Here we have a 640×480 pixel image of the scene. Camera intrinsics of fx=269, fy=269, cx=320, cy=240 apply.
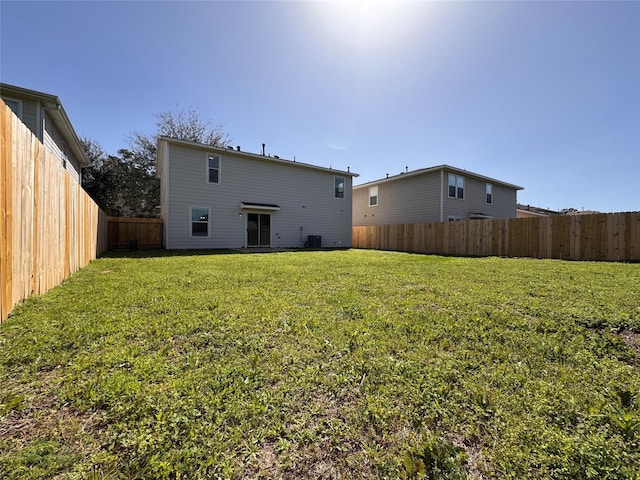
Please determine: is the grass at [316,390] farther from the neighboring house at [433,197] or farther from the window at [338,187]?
the neighboring house at [433,197]

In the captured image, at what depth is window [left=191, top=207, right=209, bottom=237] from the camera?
41.1 ft

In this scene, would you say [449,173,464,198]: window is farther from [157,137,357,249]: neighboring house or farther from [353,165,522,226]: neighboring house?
[157,137,357,249]: neighboring house

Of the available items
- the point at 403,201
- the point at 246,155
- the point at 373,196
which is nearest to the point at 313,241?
the point at 246,155

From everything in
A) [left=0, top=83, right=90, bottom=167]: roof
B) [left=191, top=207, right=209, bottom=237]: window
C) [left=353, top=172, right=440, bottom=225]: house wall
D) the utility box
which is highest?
[left=0, top=83, right=90, bottom=167]: roof

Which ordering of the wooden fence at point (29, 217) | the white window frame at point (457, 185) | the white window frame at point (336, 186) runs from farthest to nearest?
the white window frame at point (457, 185) → the white window frame at point (336, 186) → the wooden fence at point (29, 217)

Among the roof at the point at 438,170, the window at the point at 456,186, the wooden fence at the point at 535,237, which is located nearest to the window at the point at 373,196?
the roof at the point at 438,170

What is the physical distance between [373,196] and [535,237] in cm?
1088

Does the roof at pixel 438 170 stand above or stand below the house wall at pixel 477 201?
above

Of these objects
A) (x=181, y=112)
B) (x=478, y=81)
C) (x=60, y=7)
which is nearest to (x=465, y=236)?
(x=478, y=81)

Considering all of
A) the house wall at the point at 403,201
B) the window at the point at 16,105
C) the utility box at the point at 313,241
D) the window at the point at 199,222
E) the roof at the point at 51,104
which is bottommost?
the utility box at the point at 313,241

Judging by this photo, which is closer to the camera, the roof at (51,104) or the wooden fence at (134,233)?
the roof at (51,104)

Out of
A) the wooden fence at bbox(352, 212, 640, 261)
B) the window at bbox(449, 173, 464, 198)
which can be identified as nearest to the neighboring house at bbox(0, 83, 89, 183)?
the wooden fence at bbox(352, 212, 640, 261)

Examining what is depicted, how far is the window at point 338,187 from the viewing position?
1652 centimetres

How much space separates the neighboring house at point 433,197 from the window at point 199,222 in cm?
1202
